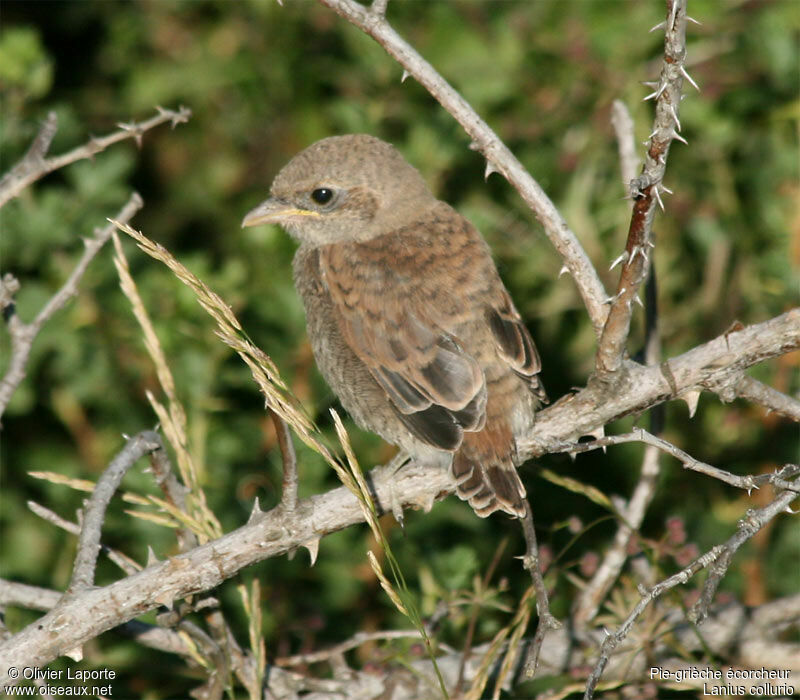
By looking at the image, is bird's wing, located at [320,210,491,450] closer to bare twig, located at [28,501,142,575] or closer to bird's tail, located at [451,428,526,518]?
bird's tail, located at [451,428,526,518]

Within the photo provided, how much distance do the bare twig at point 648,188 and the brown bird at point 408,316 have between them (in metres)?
0.58

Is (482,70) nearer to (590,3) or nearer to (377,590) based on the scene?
(590,3)

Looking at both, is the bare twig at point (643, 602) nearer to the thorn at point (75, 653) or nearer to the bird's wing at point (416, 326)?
the bird's wing at point (416, 326)

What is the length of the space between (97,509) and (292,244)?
2079mm

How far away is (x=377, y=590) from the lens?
439cm

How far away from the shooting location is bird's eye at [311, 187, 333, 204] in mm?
3934

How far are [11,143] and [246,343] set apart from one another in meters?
2.62

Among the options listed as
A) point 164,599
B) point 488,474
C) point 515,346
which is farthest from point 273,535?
point 515,346

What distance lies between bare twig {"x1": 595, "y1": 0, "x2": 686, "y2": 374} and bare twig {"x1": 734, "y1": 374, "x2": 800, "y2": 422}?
1.19ft

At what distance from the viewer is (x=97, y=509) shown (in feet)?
9.30

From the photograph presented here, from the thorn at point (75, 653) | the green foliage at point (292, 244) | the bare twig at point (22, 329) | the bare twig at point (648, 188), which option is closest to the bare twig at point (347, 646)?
the green foliage at point (292, 244)

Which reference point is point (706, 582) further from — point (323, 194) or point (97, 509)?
point (323, 194)

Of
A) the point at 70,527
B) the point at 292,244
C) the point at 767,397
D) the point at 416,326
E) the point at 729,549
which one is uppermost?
the point at 292,244

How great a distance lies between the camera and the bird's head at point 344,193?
3912mm
